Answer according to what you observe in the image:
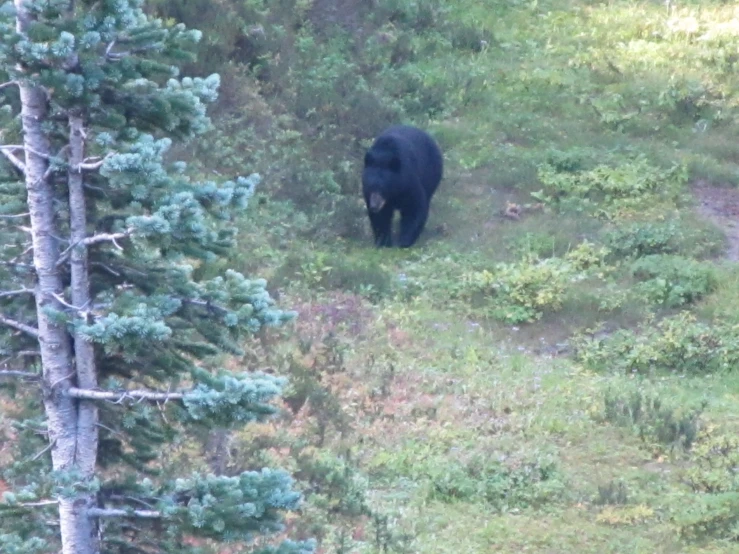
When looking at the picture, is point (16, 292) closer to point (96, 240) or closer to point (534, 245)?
point (96, 240)

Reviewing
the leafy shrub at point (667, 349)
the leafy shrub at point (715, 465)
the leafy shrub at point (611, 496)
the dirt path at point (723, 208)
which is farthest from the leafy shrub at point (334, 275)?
the leafy shrub at point (611, 496)

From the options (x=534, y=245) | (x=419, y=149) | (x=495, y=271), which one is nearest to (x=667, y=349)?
(x=495, y=271)

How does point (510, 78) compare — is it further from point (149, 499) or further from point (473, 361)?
point (149, 499)

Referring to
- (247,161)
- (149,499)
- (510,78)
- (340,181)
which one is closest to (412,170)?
(340,181)

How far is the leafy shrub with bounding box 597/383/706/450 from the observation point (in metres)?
8.08

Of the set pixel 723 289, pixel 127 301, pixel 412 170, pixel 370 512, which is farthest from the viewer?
pixel 412 170

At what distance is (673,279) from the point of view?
37.4 ft

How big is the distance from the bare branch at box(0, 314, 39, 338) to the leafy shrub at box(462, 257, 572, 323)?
297 inches

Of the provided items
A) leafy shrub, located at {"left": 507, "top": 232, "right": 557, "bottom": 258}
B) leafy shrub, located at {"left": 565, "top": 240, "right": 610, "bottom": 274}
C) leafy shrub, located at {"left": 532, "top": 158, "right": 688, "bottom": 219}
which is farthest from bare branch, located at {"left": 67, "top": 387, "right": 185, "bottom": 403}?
leafy shrub, located at {"left": 532, "top": 158, "right": 688, "bottom": 219}

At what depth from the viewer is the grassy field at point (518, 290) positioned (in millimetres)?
7195

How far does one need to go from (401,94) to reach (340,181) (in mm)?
2992

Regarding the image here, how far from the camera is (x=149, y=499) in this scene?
3855mm

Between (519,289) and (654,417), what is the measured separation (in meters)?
3.18

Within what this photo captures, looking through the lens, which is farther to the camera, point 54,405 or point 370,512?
point 370,512
